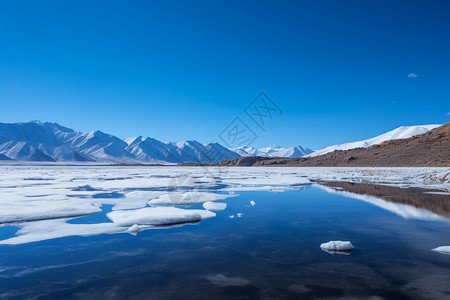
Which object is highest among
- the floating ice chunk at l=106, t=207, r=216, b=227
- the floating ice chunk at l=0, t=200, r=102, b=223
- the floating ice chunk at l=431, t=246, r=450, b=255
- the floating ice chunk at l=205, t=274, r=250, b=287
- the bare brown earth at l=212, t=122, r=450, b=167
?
the bare brown earth at l=212, t=122, r=450, b=167

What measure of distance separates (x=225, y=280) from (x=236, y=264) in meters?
0.57

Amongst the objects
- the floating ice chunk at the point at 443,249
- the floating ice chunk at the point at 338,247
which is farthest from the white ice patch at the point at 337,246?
the floating ice chunk at the point at 443,249

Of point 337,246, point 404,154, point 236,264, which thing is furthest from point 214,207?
point 404,154

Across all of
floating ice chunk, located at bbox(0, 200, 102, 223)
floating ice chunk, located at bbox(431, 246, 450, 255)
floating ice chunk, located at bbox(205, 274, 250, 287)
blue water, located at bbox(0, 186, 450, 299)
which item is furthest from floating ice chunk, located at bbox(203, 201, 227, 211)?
floating ice chunk, located at bbox(431, 246, 450, 255)

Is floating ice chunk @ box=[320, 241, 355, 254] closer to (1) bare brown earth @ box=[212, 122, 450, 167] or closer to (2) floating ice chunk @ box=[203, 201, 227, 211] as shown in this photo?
(2) floating ice chunk @ box=[203, 201, 227, 211]

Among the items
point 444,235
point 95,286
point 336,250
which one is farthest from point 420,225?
point 95,286

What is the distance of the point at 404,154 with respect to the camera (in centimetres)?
6172

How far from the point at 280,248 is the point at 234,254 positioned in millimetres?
865

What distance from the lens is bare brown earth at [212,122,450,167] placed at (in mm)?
55091

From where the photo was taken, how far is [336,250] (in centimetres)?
474

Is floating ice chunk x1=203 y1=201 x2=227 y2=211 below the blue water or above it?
above

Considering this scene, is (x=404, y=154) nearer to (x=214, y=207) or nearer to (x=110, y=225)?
(x=214, y=207)

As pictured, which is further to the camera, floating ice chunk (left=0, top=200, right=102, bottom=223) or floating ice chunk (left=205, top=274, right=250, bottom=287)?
floating ice chunk (left=0, top=200, right=102, bottom=223)

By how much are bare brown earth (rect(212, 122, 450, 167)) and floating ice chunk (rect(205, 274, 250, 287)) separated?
59.5 meters
